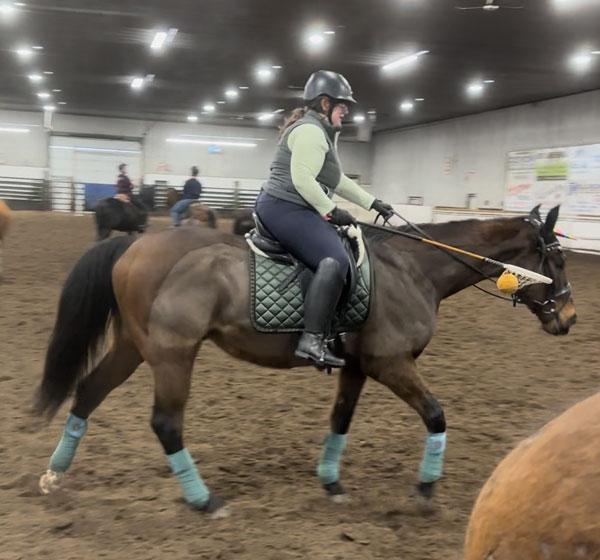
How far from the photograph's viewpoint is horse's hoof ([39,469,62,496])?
3561 millimetres

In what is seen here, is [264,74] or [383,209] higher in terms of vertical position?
[264,74]

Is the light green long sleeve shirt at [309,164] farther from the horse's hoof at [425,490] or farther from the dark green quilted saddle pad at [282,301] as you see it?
the horse's hoof at [425,490]

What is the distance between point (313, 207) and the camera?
3582 millimetres

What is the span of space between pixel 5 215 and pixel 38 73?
14644mm

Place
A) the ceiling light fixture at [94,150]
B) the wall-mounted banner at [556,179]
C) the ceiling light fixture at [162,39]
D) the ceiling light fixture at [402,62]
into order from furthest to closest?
1. the ceiling light fixture at [94,150]
2. the wall-mounted banner at [556,179]
3. the ceiling light fixture at [402,62]
4. the ceiling light fixture at [162,39]

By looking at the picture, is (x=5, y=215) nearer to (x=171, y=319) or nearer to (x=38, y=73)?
(x=171, y=319)

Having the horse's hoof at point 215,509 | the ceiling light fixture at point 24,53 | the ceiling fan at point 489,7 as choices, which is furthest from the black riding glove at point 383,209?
the ceiling light fixture at point 24,53

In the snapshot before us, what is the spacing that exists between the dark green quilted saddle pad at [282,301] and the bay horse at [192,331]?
1.9 inches

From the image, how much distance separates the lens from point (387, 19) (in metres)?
13.9

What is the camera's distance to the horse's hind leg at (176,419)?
3.37 m

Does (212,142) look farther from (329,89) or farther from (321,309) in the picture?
(321,309)

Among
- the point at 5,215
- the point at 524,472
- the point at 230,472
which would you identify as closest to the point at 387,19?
the point at 5,215

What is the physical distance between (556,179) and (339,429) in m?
21.5

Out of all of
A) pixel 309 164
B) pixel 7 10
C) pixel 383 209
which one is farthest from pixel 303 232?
pixel 7 10
